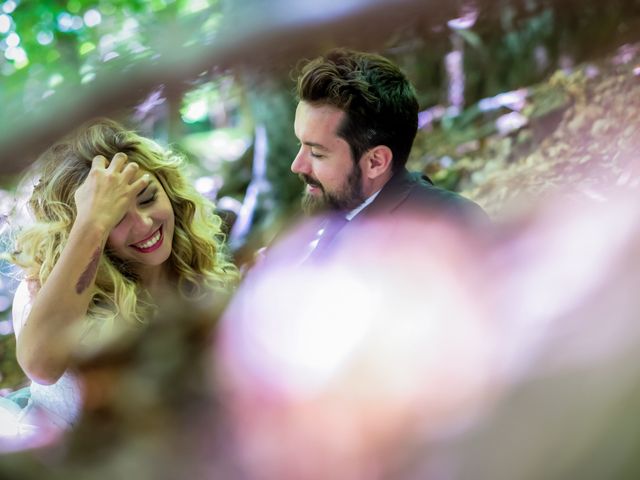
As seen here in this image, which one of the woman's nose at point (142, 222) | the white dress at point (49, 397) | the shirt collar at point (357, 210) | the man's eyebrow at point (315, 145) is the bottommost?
the white dress at point (49, 397)

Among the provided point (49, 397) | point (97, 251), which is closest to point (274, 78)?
point (97, 251)

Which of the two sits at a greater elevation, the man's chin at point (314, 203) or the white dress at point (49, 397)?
the man's chin at point (314, 203)

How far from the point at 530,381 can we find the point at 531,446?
0.17 ft

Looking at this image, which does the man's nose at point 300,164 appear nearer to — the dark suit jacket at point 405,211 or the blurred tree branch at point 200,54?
the dark suit jacket at point 405,211

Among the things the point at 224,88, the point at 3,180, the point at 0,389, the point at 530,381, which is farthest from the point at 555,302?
the point at 0,389

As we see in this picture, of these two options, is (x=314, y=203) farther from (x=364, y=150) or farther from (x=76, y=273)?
(x=76, y=273)

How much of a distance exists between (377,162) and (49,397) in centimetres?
38

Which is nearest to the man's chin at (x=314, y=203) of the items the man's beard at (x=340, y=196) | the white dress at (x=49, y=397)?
the man's beard at (x=340, y=196)

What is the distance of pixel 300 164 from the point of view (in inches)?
25.5

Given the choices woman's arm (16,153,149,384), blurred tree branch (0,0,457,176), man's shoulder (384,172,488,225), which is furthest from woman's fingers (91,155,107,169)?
man's shoulder (384,172,488,225)

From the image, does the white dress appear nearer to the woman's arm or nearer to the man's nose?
the woman's arm

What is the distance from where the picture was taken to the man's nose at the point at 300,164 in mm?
648

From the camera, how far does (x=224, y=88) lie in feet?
1.74

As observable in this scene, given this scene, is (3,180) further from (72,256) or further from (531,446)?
(531,446)
